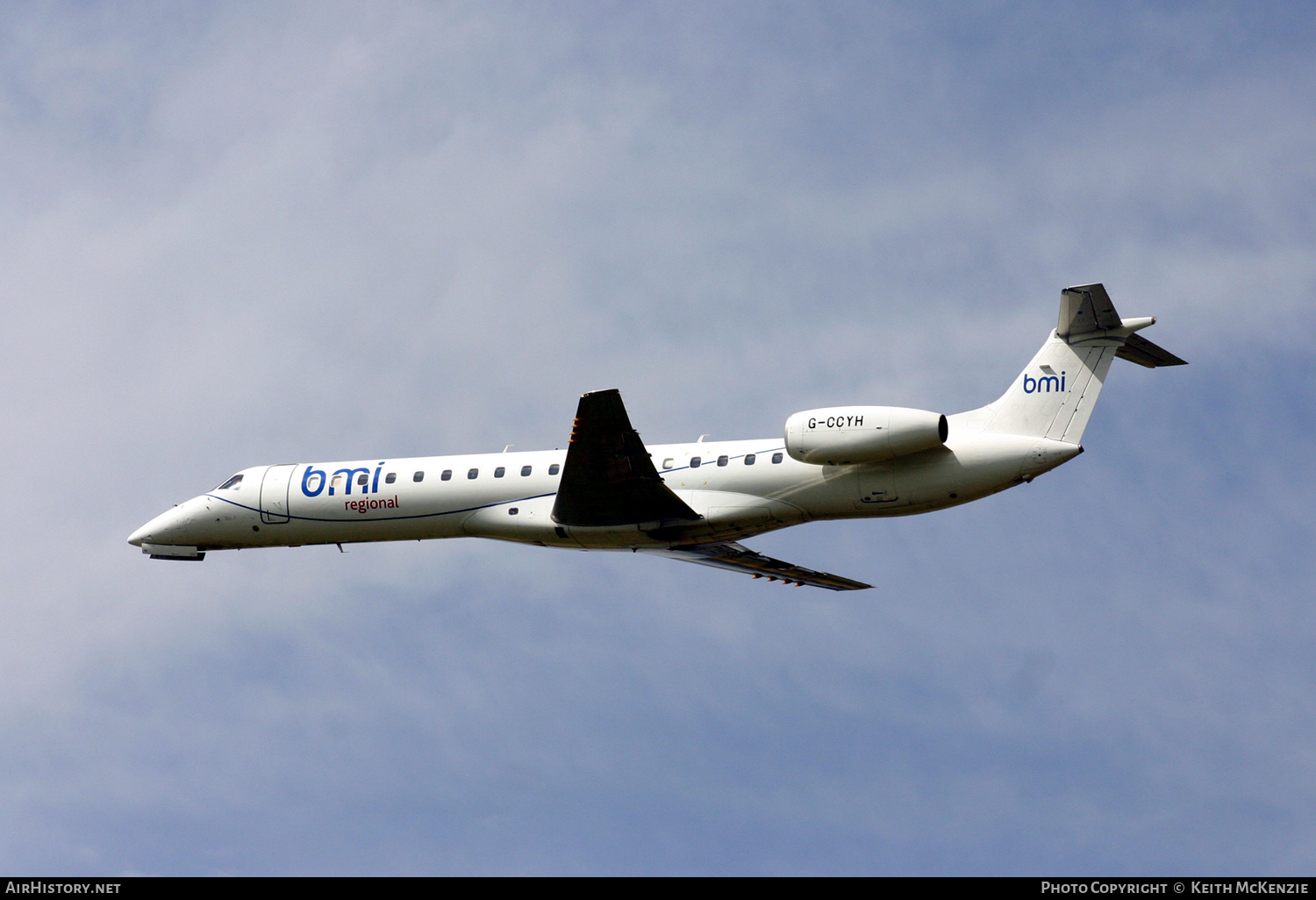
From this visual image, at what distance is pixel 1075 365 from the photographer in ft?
94.5

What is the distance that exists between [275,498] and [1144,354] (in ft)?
64.8

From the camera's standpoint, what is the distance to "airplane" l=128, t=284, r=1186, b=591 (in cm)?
2825

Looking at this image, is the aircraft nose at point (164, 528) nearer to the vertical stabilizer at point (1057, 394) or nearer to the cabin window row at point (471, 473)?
the cabin window row at point (471, 473)

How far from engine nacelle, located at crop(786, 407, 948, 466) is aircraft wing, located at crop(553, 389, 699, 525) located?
298 centimetres

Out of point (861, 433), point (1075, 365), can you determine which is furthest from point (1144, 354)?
point (861, 433)

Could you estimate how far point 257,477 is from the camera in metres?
34.8

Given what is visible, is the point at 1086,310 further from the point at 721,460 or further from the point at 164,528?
the point at 164,528

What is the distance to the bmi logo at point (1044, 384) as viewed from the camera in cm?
2881

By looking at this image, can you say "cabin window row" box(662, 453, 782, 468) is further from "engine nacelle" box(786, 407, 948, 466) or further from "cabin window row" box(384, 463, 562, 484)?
"cabin window row" box(384, 463, 562, 484)

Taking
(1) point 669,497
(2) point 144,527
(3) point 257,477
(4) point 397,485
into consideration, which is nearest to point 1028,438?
(1) point 669,497
